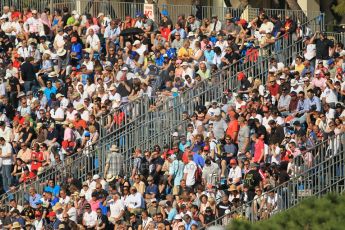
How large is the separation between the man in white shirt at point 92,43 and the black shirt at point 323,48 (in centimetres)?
710

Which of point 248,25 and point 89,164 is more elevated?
point 248,25

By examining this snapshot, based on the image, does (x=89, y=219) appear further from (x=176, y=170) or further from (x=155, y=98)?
(x=155, y=98)

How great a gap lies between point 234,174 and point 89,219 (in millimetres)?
3332

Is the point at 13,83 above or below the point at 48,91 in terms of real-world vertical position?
above

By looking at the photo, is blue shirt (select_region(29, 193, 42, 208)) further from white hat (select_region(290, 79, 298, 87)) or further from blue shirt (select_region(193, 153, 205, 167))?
white hat (select_region(290, 79, 298, 87))

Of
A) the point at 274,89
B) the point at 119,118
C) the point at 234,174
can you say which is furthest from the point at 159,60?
the point at 234,174

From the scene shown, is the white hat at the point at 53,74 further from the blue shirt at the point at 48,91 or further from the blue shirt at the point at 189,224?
the blue shirt at the point at 189,224

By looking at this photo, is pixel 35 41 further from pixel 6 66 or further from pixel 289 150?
pixel 289 150

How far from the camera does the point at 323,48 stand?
36.2m

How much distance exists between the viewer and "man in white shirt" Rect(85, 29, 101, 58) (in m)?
41.3

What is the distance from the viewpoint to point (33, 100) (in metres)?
39.7

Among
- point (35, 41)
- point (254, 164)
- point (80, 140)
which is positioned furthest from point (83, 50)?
point (254, 164)

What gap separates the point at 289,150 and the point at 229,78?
527 cm

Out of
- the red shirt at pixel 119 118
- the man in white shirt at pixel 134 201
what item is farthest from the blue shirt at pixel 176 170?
the red shirt at pixel 119 118
